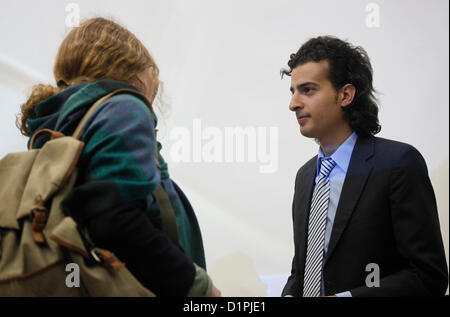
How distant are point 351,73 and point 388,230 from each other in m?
0.59

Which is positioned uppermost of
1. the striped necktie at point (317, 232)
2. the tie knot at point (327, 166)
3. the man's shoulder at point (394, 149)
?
the man's shoulder at point (394, 149)

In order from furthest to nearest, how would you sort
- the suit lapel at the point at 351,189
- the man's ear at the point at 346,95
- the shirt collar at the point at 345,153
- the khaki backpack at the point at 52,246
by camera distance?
the man's ear at the point at 346,95
the shirt collar at the point at 345,153
the suit lapel at the point at 351,189
the khaki backpack at the point at 52,246

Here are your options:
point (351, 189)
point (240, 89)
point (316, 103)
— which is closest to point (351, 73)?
point (316, 103)

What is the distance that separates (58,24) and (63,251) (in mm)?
1883

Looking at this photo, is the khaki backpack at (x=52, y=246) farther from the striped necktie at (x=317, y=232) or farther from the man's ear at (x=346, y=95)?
the man's ear at (x=346, y=95)

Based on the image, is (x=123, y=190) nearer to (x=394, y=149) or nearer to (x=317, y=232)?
(x=317, y=232)

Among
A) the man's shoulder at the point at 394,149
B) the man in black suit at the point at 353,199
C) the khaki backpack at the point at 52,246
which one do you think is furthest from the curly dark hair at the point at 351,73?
the khaki backpack at the point at 52,246

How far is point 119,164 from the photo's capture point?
0.87 meters

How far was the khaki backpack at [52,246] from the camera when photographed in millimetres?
809

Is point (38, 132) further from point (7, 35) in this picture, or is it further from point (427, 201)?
point (7, 35)

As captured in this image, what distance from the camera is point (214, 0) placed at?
2.73 meters

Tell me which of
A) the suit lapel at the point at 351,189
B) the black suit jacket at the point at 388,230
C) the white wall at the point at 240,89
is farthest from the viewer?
the white wall at the point at 240,89

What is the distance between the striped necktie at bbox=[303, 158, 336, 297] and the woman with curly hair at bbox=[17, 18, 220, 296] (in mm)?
443

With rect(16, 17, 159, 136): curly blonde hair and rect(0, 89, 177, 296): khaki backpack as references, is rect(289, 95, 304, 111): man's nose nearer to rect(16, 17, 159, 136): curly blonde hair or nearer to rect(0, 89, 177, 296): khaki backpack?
rect(16, 17, 159, 136): curly blonde hair
